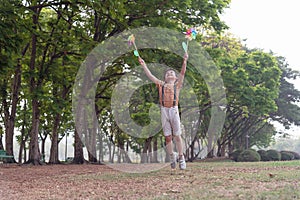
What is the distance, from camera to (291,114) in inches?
1601

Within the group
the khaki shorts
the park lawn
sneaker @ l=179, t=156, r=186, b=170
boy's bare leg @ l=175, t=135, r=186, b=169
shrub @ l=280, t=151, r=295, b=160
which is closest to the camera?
the park lawn

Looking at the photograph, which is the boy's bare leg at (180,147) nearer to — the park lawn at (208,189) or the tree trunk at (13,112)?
the park lawn at (208,189)

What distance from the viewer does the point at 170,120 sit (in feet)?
28.9

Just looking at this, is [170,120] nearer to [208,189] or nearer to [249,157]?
[208,189]

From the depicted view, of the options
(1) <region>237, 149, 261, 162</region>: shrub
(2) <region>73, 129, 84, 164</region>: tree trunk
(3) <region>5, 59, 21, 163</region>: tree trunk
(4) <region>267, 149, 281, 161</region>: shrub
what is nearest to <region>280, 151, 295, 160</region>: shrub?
(4) <region>267, 149, 281, 161</region>: shrub

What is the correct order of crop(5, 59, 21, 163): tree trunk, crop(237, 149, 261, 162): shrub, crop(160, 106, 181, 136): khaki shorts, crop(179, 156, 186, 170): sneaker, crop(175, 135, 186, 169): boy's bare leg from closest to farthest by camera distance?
crop(160, 106, 181, 136): khaki shorts < crop(175, 135, 186, 169): boy's bare leg < crop(179, 156, 186, 170): sneaker < crop(5, 59, 21, 163): tree trunk < crop(237, 149, 261, 162): shrub

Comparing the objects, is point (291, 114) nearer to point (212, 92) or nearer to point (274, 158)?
point (274, 158)

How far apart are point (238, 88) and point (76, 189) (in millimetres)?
22304

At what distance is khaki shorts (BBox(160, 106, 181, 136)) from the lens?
345 inches

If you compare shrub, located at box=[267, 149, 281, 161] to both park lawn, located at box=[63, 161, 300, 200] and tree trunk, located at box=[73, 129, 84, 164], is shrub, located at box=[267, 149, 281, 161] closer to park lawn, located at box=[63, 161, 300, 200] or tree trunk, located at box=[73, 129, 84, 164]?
tree trunk, located at box=[73, 129, 84, 164]

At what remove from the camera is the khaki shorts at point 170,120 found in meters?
8.76

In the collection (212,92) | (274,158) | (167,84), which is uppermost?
(212,92)

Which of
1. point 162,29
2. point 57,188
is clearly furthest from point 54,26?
point 57,188

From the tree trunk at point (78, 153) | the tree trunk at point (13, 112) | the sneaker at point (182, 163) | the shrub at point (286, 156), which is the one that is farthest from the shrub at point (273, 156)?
the sneaker at point (182, 163)
